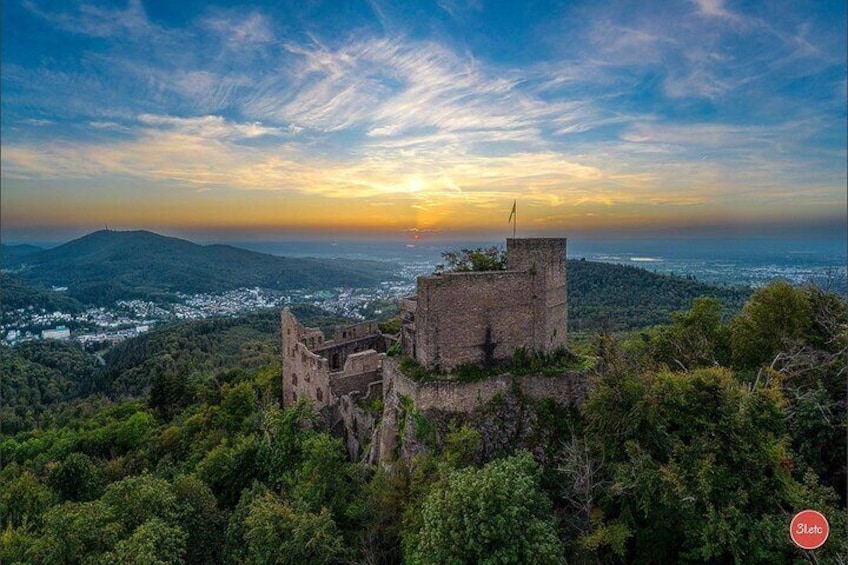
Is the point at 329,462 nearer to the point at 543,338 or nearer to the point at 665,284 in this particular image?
the point at 543,338

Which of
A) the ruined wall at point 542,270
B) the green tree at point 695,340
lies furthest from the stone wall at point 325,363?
the green tree at point 695,340

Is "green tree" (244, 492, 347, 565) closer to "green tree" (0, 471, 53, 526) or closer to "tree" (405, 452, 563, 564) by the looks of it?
"tree" (405, 452, 563, 564)

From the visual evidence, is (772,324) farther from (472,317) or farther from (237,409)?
(237,409)

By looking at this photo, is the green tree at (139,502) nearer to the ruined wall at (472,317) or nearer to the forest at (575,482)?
the forest at (575,482)

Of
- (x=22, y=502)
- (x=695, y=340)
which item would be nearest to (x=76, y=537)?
(x=22, y=502)

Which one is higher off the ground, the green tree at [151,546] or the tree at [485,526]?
the tree at [485,526]

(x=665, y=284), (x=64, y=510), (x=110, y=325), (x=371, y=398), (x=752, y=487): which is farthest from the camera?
(x=110, y=325)

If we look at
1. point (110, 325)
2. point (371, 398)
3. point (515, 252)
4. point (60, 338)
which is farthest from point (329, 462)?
point (110, 325)
